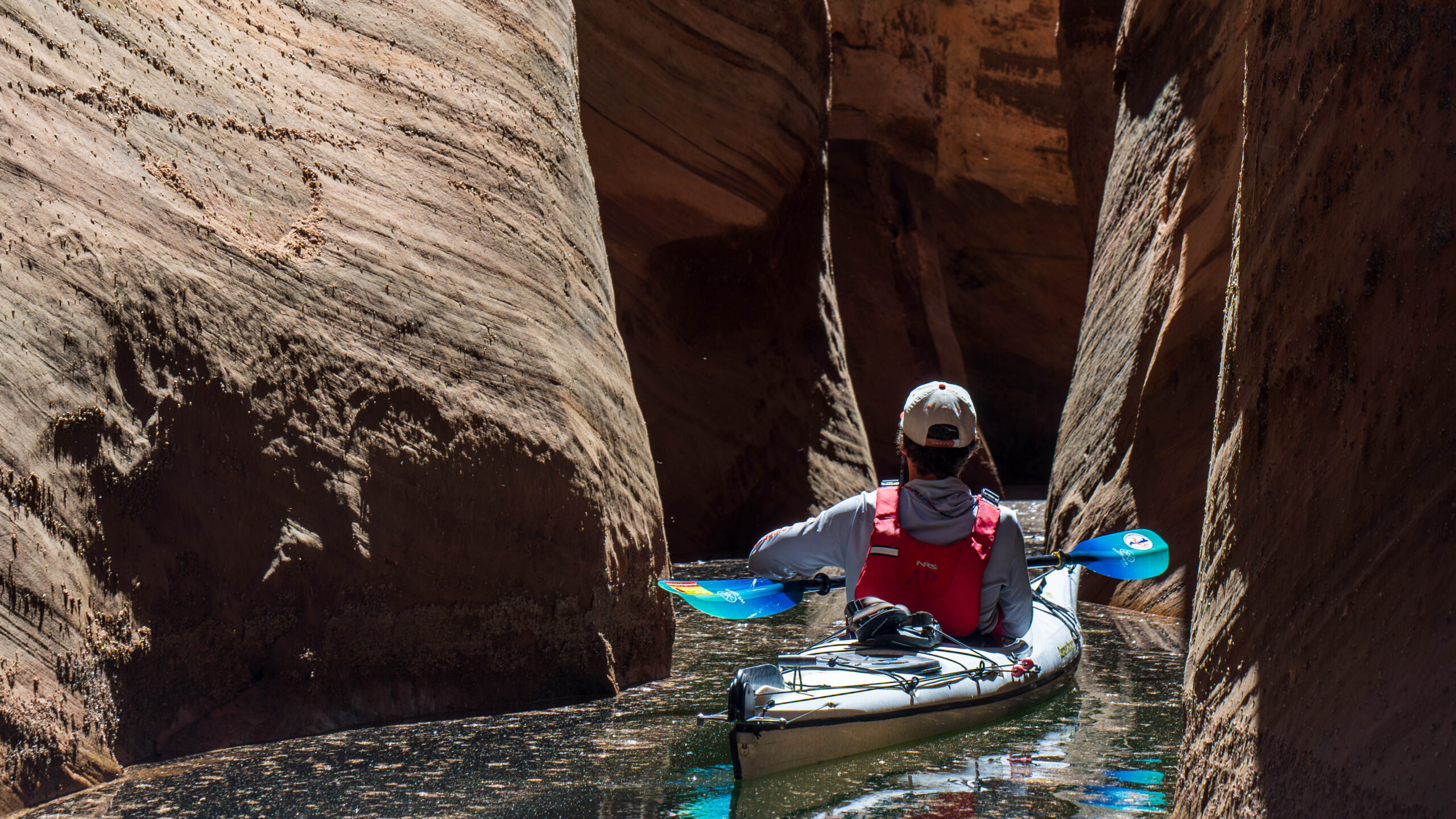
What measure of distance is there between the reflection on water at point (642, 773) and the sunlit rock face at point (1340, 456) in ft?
3.03

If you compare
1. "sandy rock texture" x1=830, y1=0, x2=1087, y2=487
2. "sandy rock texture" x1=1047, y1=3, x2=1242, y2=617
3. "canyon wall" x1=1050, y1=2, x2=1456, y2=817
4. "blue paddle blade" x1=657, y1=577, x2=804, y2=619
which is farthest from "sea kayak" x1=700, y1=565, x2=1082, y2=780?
"sandy rock texture" x1=830, y1=0, x2=1087, y2=487

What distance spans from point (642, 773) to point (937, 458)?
1.30 m

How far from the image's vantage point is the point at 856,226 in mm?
14781

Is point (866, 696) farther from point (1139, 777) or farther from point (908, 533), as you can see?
point (1139, 777)

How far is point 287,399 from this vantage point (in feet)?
13.4

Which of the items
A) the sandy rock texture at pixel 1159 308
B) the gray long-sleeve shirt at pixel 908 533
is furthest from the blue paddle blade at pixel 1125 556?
the sandy rock texture at pixel 1159 308

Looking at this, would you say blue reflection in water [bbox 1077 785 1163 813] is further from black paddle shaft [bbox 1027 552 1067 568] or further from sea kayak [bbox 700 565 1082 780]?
black paddle shaft [bbox 1027 552 1067 568]

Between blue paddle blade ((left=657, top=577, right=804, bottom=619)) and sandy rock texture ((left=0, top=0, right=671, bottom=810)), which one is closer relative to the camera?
sandy rock texture ((left=0, top=0, right=671, bottom=810))

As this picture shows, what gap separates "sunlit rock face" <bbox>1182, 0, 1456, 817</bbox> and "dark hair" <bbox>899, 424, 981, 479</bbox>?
138cm

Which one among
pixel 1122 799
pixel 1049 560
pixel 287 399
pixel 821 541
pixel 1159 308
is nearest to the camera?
pixel 1122 799

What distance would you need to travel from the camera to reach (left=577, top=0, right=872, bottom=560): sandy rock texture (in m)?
9.77

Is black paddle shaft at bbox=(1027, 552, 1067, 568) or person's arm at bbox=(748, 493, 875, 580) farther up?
person's arm at bbox=(748, 493, 875, 580)

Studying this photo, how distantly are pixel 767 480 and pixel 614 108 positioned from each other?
115 inches

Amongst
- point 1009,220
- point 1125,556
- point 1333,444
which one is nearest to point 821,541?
point 1125,556
